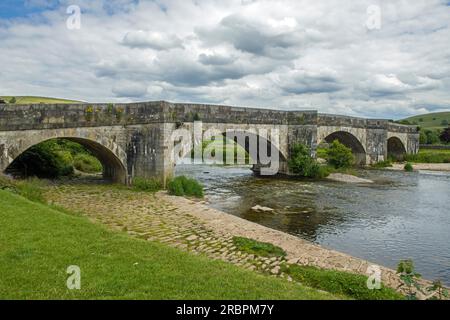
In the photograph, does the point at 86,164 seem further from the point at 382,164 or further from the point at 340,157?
the point at 382,164

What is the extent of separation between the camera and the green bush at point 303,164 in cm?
2590

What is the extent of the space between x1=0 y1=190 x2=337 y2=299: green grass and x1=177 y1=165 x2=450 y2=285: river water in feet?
17.0

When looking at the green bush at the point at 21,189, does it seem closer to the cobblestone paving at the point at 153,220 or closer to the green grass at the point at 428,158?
the cobblestone paving at the point at 153,220

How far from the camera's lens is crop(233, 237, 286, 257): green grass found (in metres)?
8.45

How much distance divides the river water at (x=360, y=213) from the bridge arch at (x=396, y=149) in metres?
18.5

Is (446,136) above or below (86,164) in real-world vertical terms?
above

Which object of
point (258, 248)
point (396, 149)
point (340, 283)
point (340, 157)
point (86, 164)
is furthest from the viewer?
point (396, 149)

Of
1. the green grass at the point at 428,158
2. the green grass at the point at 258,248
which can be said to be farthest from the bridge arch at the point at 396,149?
the green grass at the point at 258,248

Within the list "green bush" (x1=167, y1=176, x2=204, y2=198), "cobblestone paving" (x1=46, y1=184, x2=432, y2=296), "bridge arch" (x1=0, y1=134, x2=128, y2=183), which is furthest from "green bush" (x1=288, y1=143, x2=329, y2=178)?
"bridge arch" (x1=0, y1=134, x2=128, y2=183)

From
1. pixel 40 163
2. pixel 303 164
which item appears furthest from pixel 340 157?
pixel 40 163

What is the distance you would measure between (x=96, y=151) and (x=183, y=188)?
5868 millimetres

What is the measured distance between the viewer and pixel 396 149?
44312mm
